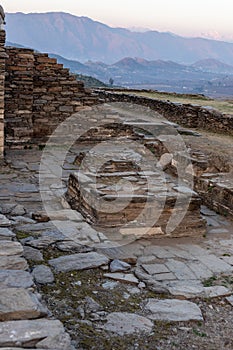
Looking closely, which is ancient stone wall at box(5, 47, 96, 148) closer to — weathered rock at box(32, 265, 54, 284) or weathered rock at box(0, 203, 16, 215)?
weathered rock at box(0, 203, 16, 215)

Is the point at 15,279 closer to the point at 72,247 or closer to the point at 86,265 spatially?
the point at 86,265

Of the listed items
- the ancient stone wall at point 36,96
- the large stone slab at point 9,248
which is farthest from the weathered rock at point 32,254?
the ancient stone wall at point 36,96

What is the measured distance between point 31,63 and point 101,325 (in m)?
9.21

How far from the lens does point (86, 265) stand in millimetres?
4660

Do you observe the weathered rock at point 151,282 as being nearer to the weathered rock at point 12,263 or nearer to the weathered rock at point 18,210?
the weathered rock at point 12,263

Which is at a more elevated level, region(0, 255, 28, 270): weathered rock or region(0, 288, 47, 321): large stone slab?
region(0, 288, 47, 321): large stone slab

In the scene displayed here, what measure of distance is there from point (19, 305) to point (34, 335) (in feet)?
1.20

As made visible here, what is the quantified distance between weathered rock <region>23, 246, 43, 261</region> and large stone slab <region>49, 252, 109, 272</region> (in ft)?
0.50

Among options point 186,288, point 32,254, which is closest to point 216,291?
point 186,288

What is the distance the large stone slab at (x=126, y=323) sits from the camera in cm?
354

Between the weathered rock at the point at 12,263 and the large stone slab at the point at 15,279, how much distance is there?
0.35ft

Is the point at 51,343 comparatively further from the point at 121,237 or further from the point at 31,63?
the point at 31,63

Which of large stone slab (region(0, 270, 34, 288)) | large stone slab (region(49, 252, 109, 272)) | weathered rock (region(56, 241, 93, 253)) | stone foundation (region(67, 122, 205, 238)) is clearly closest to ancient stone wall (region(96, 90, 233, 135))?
stone foundation (region(67, 122, 205, 238))

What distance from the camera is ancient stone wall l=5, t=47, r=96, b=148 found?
11.5 meters
